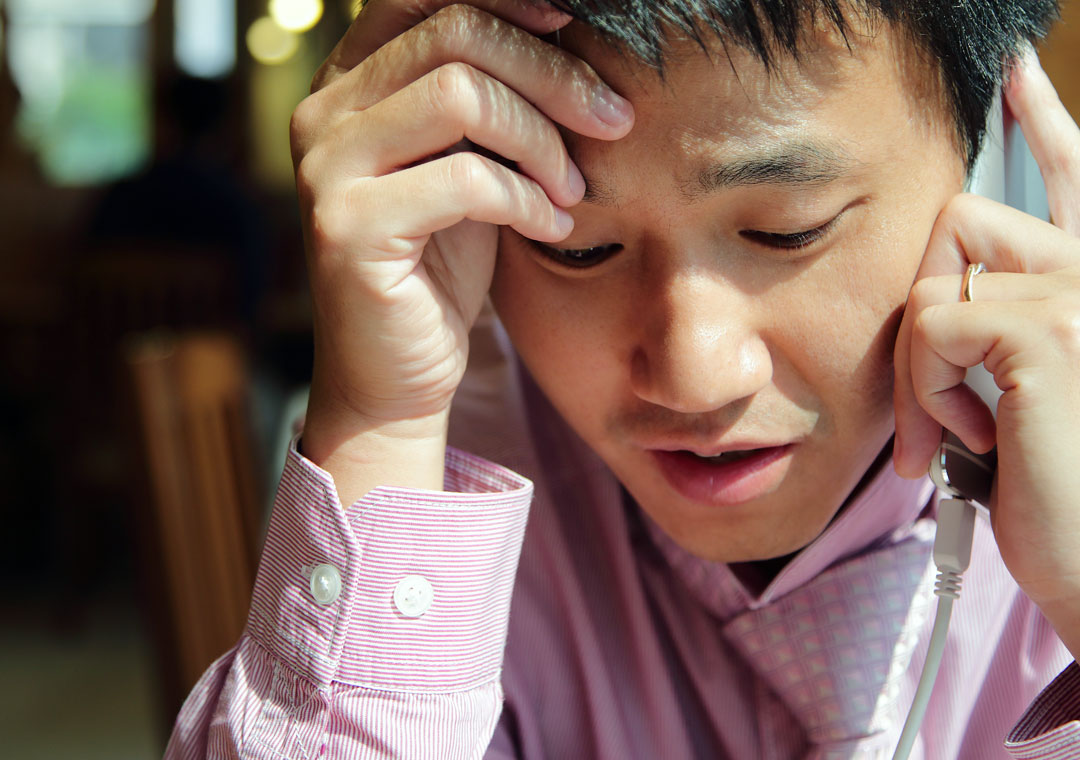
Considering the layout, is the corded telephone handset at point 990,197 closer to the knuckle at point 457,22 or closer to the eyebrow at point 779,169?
the eyebrow at point 779,169

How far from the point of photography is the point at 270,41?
7422 millimetres

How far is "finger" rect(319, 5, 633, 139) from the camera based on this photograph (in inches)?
28.3

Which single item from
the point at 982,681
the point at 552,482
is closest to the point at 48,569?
the point at 552,482

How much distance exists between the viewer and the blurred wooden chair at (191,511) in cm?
122

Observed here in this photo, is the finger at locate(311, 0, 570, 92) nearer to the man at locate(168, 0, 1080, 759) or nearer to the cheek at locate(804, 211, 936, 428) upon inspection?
the man at locate(168, 0, 1080, 759)

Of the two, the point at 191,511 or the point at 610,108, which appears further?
the point at 191,511

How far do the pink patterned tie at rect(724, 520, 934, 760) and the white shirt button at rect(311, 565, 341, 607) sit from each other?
0.36m

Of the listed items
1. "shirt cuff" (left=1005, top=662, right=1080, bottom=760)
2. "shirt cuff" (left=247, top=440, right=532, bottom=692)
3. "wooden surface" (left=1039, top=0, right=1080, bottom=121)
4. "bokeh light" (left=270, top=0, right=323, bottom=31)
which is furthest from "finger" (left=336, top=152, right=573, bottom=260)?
"bokeh light" (left=270, top=0, right=323, bottom=31)

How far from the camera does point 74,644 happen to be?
3.71 m

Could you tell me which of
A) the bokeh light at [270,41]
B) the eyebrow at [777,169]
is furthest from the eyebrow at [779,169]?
the bokeh light at [270,41]

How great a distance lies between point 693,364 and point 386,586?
31 cm

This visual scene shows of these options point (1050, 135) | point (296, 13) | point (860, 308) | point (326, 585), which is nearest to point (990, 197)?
point (1050, 135)

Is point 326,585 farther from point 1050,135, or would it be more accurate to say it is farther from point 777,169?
point 1050,135

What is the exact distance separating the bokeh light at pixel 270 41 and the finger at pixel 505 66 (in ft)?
23.3
